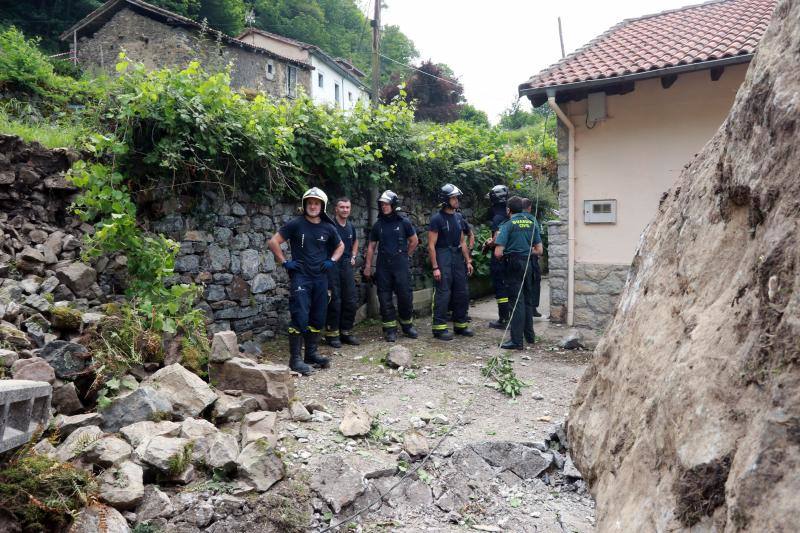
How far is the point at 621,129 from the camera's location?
7.49 meters

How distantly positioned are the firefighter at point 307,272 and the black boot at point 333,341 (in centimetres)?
78

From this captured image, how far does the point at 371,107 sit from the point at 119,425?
20.3 feet

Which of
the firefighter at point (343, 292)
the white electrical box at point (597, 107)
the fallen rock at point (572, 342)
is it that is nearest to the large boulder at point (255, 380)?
the firefighter at point (343, 292)

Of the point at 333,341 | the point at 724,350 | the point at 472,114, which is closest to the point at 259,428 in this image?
the point at 333,341

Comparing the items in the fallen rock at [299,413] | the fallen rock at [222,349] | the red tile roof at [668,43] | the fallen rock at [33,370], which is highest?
the red tile roof at [668,43]

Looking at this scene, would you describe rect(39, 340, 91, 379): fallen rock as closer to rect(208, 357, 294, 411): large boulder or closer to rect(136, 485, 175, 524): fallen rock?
rect(208, 357, 294, 411): large boulder

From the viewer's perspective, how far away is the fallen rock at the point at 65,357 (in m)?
3.80

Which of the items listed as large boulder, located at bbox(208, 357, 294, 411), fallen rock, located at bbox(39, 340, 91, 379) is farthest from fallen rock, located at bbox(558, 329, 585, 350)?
fallen rock, located at bbox(39, 340, 91, 379)

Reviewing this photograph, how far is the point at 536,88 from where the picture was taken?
7.39m

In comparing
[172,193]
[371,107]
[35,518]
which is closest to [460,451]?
[35,518]

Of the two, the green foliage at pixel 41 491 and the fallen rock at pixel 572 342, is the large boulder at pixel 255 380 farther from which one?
the fallen rock at pixel 572 342

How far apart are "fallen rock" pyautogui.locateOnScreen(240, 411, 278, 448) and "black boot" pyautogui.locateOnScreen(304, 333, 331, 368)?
5.95 ft

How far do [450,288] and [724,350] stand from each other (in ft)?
20.1

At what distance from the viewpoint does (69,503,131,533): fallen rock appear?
8.84ft
